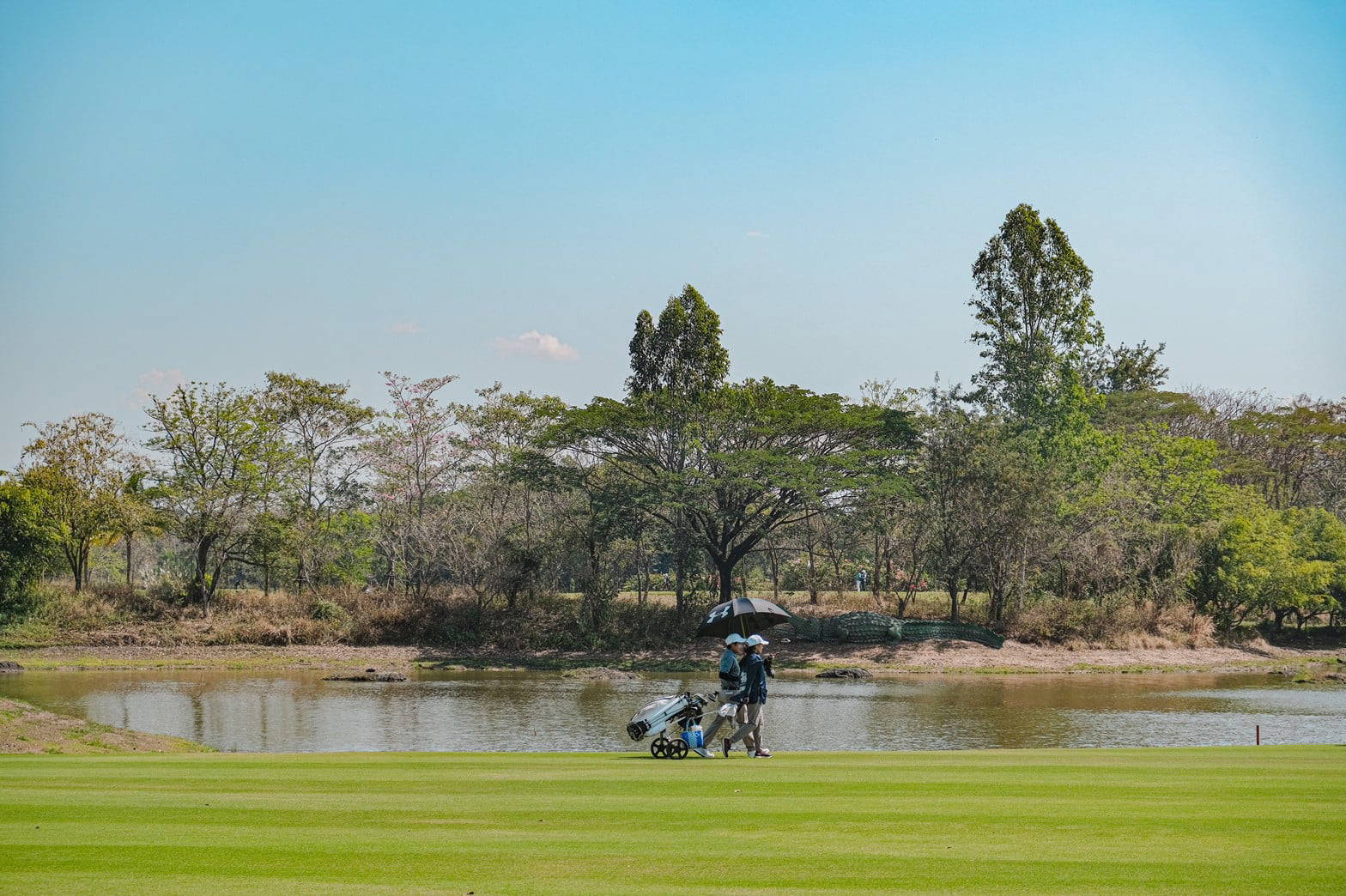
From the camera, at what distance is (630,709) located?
3077 centimetres

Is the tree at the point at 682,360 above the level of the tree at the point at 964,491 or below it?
above

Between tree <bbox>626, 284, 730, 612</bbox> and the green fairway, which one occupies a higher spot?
tree <bbox>626, 284, 730, 612</bbox>

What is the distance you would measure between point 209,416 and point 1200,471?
48.5 metres

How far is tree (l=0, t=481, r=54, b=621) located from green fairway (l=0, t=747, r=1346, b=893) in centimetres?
3758

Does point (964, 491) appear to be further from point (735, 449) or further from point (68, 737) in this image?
point (68, 737)

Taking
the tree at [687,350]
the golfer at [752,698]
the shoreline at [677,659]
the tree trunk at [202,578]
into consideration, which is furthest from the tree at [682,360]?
the golfer at [752,698]

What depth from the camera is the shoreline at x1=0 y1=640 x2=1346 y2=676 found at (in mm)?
43969

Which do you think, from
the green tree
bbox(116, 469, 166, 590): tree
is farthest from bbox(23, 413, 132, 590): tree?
the green tree

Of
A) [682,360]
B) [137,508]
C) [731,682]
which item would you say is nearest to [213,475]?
[137,508]

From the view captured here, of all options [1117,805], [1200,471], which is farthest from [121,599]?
[1200,471]

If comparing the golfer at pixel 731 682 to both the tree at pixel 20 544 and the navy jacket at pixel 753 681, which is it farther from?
the tree at pixel 20 544

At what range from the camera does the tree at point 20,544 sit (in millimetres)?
47844

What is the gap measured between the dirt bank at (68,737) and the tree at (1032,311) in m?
46.7

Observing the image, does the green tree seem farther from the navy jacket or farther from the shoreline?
the navy jacket
